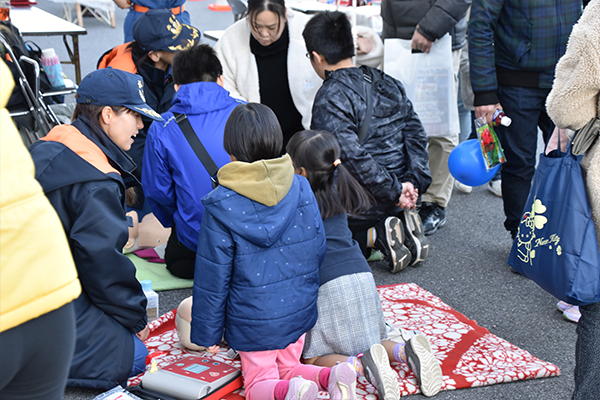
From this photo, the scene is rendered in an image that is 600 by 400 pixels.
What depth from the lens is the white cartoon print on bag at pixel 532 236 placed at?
1950mm

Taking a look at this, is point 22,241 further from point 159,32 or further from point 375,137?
point 159,32

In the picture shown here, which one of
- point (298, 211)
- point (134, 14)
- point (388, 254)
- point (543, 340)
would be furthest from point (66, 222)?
point (134, 14)

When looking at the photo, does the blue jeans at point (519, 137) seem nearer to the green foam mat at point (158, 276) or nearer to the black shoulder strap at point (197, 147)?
the black shoulder strap at point (197, 147)

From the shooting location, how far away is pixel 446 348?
8.27 feet

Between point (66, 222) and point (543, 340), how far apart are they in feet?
6.89

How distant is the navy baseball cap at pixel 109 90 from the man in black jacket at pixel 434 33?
6.76 ft

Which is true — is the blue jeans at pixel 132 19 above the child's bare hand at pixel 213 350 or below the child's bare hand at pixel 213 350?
above

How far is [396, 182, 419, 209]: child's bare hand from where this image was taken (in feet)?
10.9

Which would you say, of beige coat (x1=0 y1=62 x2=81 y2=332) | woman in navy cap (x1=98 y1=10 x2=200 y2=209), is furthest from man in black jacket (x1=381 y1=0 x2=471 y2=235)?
beige coat (x1=0 y1=62 x2=81 y2=332)

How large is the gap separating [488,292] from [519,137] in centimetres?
88

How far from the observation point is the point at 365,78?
3.20 metres

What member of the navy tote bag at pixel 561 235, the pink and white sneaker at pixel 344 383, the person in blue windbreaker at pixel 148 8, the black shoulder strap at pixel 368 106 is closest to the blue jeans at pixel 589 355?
the navy tote bag at pixel 561 235

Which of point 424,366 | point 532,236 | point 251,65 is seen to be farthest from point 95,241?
point 251,65

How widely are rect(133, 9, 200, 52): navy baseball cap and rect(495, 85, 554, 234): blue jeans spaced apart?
1.90 metres
